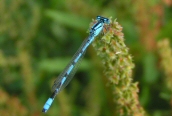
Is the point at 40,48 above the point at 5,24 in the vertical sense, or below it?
above

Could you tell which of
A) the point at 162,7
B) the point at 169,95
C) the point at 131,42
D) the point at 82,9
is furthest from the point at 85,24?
the point at 169,95

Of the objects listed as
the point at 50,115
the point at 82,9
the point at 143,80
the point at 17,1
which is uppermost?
the point at 82,9

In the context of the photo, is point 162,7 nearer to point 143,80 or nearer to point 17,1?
point 143,80

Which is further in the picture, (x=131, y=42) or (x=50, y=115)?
(x=131, y=42)

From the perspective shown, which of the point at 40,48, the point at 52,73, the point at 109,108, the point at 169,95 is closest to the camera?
the point at 169,95

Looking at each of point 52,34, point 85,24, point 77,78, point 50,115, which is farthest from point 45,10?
point 50,115

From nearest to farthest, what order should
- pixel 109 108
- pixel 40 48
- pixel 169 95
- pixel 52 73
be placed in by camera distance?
pixel 169 95
pixel 109 108
pixel 52 73
pixel 40 48

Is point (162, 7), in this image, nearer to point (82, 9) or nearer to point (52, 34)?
point (82, 9)
